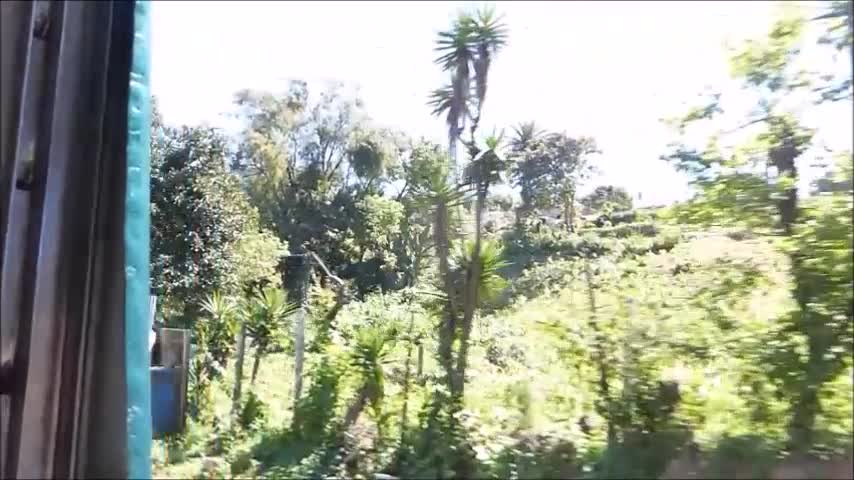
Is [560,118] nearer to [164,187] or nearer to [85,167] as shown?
[85,167]

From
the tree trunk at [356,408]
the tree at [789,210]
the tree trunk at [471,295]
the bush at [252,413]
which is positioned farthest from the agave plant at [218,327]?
the tree at [789,210]

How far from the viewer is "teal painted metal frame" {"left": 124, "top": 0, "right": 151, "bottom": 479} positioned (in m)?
1.24

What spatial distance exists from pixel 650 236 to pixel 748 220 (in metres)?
0.17

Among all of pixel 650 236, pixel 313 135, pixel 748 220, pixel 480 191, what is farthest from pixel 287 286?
pixel 748 220

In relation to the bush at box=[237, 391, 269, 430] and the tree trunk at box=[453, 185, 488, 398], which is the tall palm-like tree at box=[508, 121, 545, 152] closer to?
the tree trunk at box=[453, 185, 488, 398]

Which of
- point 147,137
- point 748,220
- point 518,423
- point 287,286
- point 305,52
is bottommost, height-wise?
point 518,423

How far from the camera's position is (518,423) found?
149cm

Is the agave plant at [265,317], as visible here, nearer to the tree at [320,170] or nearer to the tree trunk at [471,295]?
the tree at [320,170]

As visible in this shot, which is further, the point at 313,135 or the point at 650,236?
the point at 313,135

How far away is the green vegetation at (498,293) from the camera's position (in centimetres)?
125

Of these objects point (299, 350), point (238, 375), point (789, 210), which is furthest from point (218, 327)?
point (789, 210)

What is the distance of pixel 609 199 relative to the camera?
141 centimetres

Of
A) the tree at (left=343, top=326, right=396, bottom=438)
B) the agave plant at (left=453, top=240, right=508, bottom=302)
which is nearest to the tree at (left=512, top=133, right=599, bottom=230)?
the agave plant at (left=453, top=240, right=508, bottom=302)

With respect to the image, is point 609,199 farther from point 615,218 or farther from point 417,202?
point 417,202
